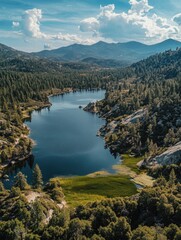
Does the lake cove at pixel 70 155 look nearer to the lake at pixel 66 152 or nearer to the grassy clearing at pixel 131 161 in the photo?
the lake at pixel 66 152

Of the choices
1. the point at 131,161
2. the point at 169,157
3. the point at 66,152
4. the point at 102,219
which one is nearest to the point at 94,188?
the point at 169,157

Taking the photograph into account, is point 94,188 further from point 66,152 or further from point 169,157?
point 66,152

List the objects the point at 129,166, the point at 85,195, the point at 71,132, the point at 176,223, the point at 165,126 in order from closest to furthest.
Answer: the point at 176,223, the point at 85,195, the point at 129,166, the point at 165,126, the point at 71,132

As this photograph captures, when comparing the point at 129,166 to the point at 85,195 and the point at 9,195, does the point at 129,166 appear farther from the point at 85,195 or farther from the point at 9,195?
the point at 9,195

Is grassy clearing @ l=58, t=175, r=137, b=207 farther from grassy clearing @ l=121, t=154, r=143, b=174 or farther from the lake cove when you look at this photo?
grassy clearing @ l=121, t=154, r=143, b=174

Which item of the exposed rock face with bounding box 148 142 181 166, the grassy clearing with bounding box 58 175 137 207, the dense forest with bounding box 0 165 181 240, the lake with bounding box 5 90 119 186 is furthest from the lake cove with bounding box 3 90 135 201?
the dense forest with bounding box 0 165 181 240

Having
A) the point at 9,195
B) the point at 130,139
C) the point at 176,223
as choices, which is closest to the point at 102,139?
the point at 130,139
